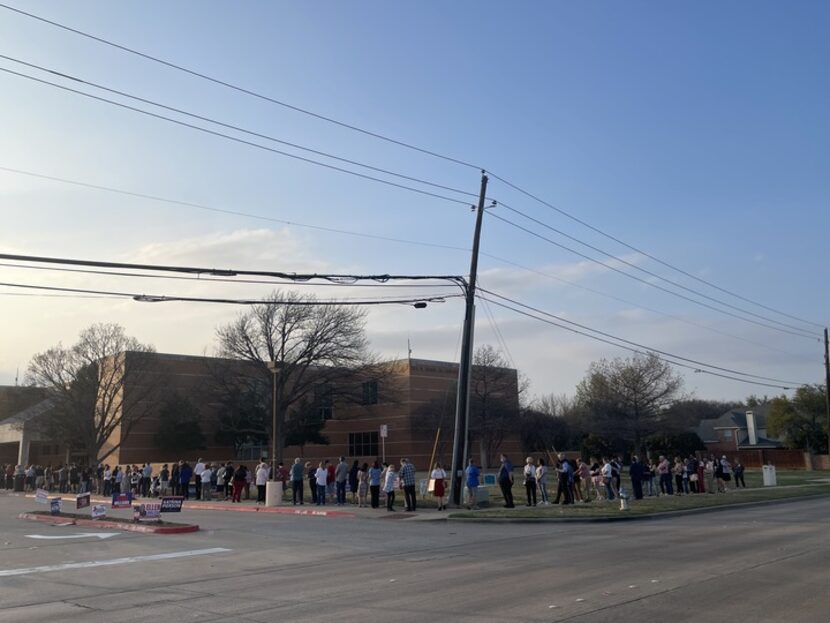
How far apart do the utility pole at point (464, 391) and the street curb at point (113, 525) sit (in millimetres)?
9275

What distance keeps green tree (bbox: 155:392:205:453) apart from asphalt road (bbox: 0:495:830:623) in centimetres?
4557

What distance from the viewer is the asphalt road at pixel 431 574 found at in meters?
8.73

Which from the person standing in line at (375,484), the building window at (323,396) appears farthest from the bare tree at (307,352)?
the person standing in line at (375,484)

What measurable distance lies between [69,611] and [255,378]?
50.5 meters

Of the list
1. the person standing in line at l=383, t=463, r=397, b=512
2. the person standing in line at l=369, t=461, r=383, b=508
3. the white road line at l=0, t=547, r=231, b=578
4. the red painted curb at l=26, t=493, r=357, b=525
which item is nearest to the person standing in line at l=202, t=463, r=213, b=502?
the red painted curb at l=26, t=493, r=357, b=525

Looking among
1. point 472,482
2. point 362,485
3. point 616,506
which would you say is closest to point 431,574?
point 472,482

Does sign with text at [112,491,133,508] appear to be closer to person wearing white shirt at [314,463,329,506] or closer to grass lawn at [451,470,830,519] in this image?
person wearing white shirt at [314,463,329,506]

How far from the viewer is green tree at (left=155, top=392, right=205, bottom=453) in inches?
2522

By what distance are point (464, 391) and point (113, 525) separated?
11.7 m

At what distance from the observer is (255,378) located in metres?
59.0

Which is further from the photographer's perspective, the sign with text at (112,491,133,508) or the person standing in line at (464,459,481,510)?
the person standing in line at (464,459,481,510)

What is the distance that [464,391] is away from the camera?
84.8ft

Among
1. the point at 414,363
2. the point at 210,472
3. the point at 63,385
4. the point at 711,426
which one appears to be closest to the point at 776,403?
the point at 711,426

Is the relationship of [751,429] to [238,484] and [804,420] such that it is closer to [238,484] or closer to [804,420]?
[804,420]
